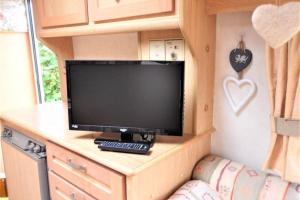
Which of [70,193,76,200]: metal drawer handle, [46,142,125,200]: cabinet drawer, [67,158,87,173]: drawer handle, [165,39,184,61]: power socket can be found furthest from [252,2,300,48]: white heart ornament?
[70,193,76,200]: metal drawer handle

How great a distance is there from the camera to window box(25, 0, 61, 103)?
2613 mm

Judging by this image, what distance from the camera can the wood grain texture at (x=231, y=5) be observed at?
103 centimetres

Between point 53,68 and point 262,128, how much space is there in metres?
2.14

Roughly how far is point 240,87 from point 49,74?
6.78 ft

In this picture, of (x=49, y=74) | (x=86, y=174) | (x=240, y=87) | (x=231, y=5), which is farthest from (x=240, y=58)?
(x=49, y=74)

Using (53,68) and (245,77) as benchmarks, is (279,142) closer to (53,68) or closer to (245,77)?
(245,77)

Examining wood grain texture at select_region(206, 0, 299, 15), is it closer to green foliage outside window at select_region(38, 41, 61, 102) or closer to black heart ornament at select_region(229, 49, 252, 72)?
black heart ornament at select_region(229, 49, 252, 72)

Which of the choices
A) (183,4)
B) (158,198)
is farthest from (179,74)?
(158,198)

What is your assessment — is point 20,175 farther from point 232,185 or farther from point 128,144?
point 232,185

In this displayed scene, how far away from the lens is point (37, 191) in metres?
1.59

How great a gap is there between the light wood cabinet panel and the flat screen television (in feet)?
1.09

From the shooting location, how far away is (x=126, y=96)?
1.21m

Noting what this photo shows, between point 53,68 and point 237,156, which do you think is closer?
point 237,156

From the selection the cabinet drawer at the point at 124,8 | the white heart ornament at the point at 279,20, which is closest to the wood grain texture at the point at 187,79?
the cabinet drawer at the point at 124,8
